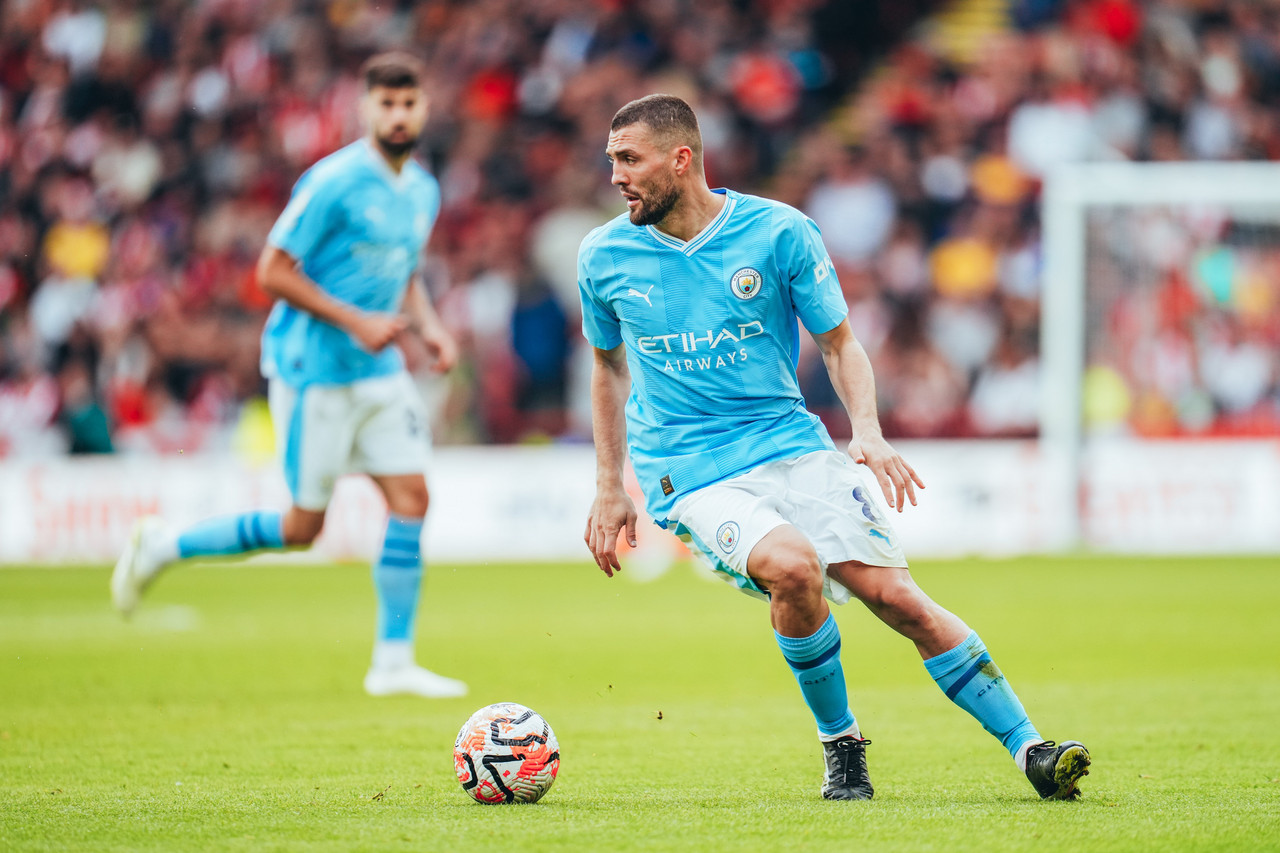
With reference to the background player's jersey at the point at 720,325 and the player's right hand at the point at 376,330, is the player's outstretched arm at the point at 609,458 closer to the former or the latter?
the background player's jersey at the point at 720,325

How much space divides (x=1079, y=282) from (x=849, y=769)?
1239cm

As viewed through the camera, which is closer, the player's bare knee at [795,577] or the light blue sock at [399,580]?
the player's bare knee at [795,577]

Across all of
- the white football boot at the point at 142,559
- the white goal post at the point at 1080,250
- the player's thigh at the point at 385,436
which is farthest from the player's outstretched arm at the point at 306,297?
the white goal post at the point at 1080,250

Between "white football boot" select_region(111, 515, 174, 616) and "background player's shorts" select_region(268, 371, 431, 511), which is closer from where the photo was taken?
"background player's shorts" select_region(268, 371, 431, 511)

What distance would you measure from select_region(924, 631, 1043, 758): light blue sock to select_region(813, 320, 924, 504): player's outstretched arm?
0.48m

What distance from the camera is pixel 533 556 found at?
633 inches

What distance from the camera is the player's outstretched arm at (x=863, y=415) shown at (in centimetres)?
464

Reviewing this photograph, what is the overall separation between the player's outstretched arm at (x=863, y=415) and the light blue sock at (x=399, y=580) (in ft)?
10.5

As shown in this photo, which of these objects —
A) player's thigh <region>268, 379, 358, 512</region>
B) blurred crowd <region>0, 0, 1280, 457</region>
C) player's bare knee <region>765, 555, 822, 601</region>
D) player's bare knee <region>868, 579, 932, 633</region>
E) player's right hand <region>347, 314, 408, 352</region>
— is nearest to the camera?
player's bare knee <region>765, 555, 822, 601</region>

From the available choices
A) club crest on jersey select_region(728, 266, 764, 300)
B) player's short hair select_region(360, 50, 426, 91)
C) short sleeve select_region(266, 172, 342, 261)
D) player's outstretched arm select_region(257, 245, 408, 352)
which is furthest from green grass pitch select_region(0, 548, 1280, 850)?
player's short hair select_region(360, 50, 426, 91)

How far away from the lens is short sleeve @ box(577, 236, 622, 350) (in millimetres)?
5359

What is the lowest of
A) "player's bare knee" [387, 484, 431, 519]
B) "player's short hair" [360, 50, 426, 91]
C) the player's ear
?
"player's bare knee" [387, 484, 431, 519]

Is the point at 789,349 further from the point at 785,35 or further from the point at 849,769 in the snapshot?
the point at 785,35

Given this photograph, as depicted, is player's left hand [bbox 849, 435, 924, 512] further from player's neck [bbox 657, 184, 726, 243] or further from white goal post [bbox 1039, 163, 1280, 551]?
white goal post [bbox 1039, 163, 1280, 551]
